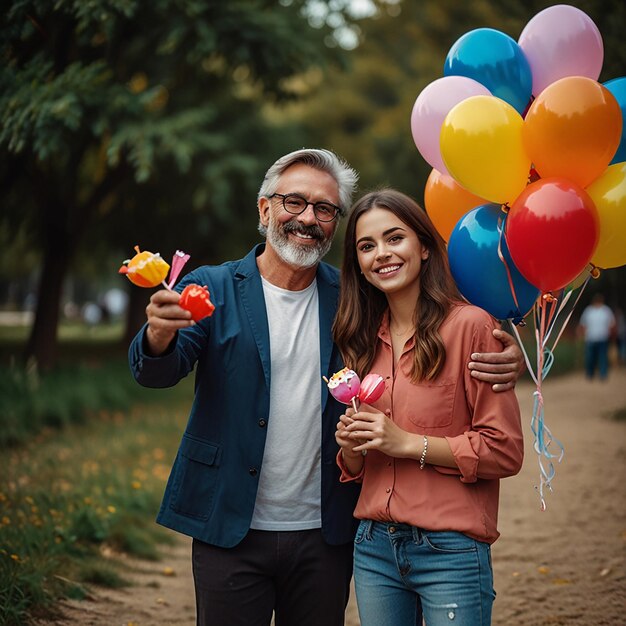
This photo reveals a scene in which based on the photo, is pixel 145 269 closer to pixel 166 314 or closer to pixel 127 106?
pixel 166 314

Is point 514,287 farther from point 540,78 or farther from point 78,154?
point 78,154

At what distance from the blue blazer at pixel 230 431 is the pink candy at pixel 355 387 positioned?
34cm

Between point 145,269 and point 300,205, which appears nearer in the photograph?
point 145,269

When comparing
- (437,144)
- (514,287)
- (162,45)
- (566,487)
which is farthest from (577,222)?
(162,45)

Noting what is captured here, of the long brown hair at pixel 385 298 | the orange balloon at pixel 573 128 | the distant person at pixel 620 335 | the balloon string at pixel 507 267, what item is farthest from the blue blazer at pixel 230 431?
the distant person at pixel 620 335

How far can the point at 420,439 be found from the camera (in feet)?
8.01

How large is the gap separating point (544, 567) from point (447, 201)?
357 centimetres

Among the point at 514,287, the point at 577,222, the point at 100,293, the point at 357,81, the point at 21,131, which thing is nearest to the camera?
the point at 577,222

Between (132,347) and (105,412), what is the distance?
7850 mm

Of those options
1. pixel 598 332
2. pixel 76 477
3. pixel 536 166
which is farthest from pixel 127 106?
pixel 598 332

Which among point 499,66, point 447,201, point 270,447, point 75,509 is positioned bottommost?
point 75,509

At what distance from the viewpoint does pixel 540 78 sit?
3.12 metres

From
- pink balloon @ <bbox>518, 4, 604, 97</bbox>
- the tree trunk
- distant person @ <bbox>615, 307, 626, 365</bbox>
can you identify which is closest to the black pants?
pink balloon @ <bbox>518, 4, 604, 97</bbox>

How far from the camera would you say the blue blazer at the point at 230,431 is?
2719 mm
